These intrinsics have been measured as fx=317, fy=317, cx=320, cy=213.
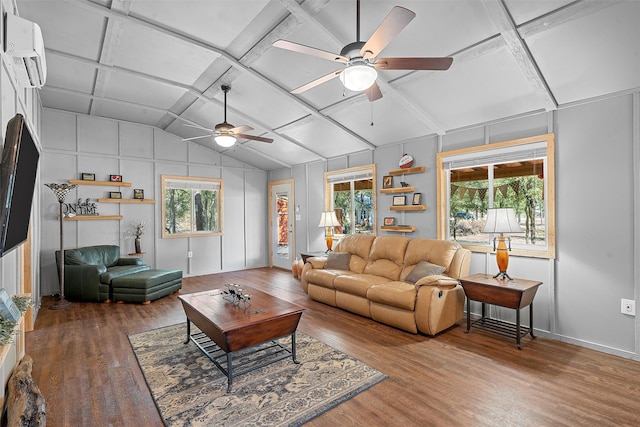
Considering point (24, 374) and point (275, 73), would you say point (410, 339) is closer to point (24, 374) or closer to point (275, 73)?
point (24, 374)

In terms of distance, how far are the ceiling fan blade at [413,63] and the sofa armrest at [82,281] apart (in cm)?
514

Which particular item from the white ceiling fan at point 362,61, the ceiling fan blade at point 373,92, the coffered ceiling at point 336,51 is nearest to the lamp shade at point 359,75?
the white ceiling fan at point 362,61

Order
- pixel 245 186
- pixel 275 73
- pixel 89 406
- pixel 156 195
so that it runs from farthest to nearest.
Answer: pixel 245 186
pixel 156 195
pixel 275 73
pixel 89 406

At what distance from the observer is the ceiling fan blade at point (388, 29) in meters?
1.87

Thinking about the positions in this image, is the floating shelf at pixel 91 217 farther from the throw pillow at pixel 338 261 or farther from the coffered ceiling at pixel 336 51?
the throw pillow at pixel 338 261

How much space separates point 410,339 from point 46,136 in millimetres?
6682

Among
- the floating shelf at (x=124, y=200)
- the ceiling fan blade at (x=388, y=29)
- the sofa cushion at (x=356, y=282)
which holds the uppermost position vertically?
the ceiling fan blade at (x=388, y=29)

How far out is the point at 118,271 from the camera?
5203mm

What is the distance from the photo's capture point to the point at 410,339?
11.4ft

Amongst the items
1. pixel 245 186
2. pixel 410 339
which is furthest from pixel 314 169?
pixel 410 339

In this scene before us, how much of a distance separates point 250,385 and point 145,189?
5323 mm

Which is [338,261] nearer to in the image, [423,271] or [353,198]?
[423,271]

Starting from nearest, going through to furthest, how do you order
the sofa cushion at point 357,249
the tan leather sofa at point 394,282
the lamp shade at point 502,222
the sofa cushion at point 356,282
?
the lamp shade at point 502,222
the tan leather sofa at point 394,282
the sofa cushion at point 356,282
the sofa cushion at point 357,249

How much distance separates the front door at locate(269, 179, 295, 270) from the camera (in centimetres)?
767
